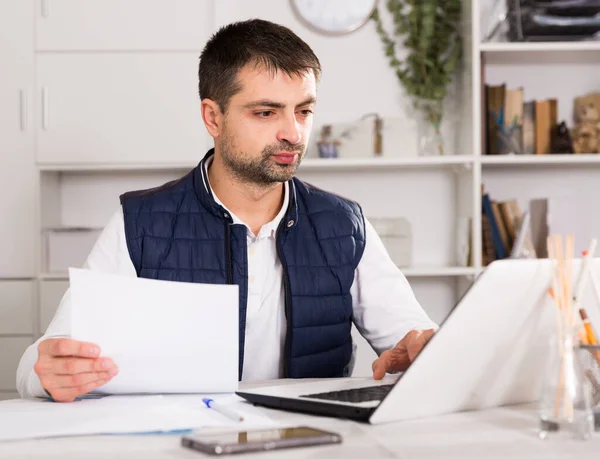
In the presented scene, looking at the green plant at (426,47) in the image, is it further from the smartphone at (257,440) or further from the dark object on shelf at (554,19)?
the smartphone at (257,440)

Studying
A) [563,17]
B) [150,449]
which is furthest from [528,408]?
[563,17]

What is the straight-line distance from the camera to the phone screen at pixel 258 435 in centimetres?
93

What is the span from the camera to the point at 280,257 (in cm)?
185

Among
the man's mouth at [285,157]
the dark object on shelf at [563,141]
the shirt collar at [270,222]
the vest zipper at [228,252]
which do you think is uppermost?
the dark object on shelf at [563,141]

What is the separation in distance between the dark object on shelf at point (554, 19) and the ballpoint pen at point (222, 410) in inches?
91.7

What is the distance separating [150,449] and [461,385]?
419 millimetres

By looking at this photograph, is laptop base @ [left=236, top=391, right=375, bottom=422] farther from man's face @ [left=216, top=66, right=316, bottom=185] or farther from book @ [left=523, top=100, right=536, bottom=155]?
book @ [left=523, top=100, right=536, bottom=155]

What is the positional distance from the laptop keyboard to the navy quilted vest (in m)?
0.55

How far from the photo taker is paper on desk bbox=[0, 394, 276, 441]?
1.04 metres

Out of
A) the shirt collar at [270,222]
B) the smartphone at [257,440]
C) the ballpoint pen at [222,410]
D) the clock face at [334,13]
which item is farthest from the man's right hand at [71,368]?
the clock face at [334,13]

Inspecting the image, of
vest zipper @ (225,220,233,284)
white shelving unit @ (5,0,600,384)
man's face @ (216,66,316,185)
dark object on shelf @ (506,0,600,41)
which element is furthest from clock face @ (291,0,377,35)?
vest zipper @ (225,220,233,284)

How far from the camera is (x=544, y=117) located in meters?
3.19

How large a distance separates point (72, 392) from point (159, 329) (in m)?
0.17

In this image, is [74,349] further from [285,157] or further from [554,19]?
[554,19]
